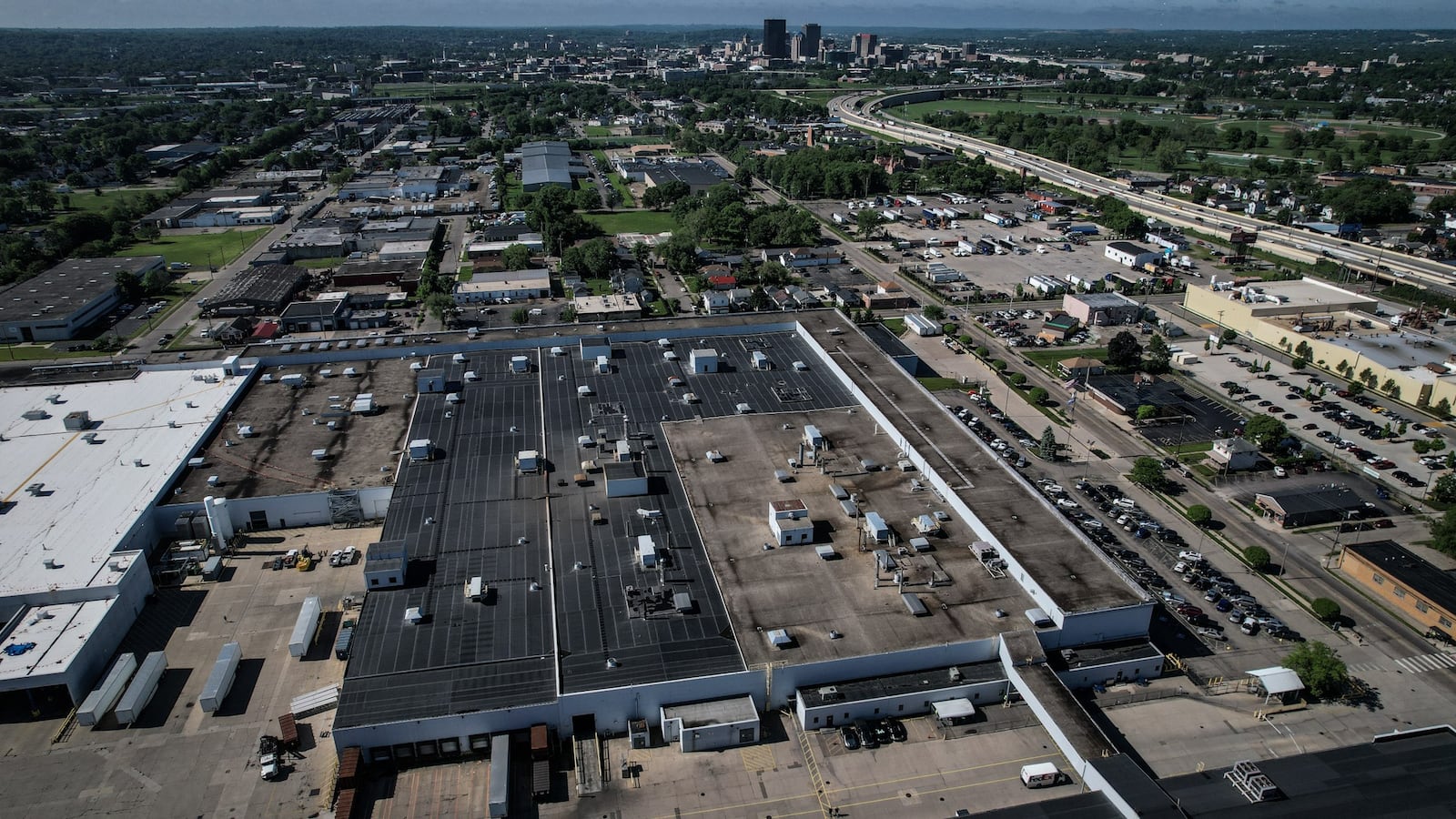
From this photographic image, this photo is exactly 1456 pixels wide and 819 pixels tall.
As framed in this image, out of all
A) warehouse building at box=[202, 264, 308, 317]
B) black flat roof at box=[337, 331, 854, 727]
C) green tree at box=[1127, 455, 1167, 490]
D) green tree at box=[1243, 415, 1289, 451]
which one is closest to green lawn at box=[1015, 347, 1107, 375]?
green tree at box=[1243, 415, 1289, 451]

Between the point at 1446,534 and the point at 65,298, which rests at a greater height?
the point at 65,298

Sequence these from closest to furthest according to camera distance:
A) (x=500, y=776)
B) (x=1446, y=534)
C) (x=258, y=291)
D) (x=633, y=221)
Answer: (x=500, y=776), (x=1446, y=534), (x=258, y=291), (x=633, y=221)

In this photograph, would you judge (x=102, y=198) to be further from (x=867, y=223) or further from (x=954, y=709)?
(x=954, y=709)

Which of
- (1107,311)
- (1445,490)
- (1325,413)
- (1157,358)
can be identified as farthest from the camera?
(1107,311)

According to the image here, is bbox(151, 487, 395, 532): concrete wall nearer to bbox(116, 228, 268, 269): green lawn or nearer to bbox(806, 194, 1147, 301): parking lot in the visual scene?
bbox(806, 194, 1147, 301): parking lot

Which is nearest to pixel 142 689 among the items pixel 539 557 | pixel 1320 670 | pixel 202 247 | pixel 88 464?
pixel 539 557

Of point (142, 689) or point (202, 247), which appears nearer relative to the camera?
point (142, 689)

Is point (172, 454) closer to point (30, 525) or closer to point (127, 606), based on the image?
point (30, 525)

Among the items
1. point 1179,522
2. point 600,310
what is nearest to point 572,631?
point 1179,522

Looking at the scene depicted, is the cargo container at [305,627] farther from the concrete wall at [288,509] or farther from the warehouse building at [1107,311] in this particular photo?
the warehouse building at [1107,311]
